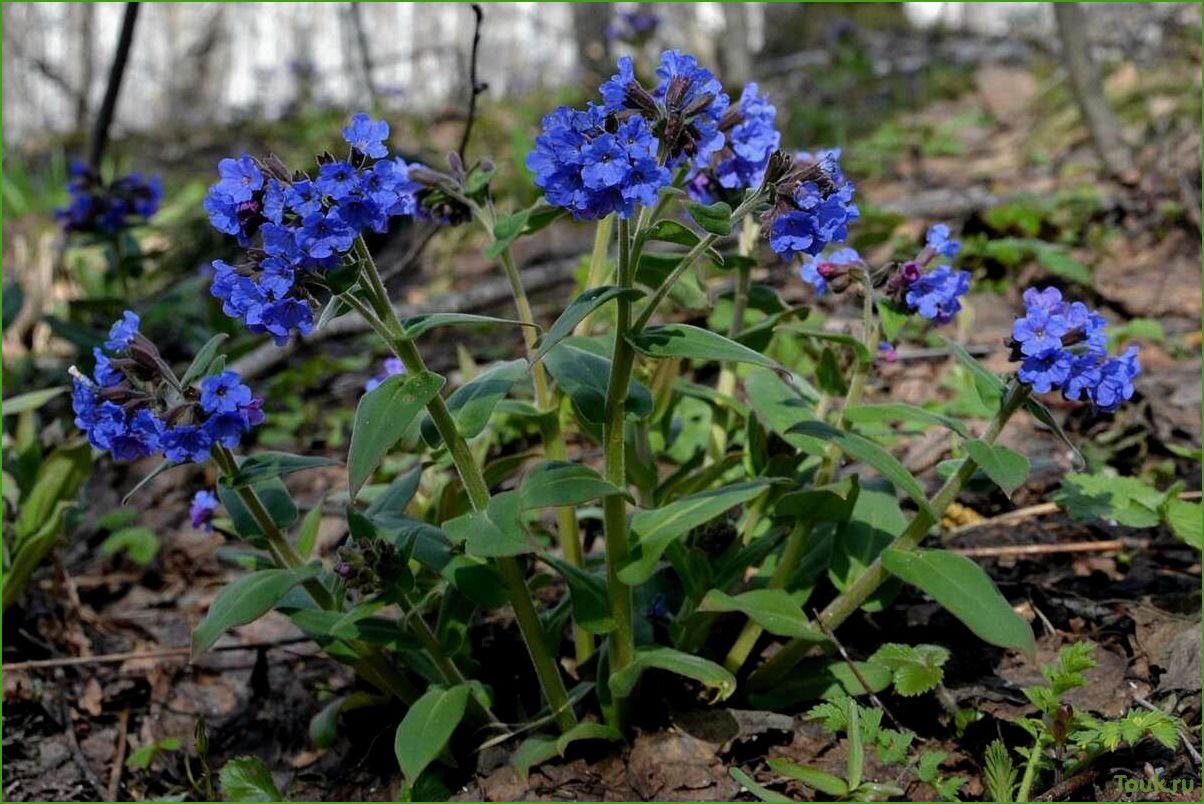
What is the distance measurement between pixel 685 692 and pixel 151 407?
1348 mm

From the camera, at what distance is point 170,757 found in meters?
2.77

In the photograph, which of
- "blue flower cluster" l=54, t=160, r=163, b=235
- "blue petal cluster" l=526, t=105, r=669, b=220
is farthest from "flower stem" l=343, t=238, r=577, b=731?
"blue flower cluster" l=54, t=160, r=163, b=235

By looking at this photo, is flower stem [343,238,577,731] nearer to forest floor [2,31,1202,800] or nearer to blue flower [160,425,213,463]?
forest floor [2,31,1202,800]

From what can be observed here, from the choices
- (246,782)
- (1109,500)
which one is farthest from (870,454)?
(246,782)

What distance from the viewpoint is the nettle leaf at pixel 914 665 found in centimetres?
209

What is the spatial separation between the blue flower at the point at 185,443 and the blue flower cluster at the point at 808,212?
3.64 feet

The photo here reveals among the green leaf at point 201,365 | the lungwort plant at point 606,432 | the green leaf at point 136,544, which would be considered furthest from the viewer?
the green leaf at point 136,544

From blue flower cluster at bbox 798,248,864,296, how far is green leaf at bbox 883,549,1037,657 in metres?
0.65

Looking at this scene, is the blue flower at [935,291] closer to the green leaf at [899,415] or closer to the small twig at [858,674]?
the green leaf at [899,415]

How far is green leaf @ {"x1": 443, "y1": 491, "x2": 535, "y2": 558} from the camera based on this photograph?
1.89m

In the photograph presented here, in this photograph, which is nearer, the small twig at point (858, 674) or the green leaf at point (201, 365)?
the green leaf at point (201, 365)

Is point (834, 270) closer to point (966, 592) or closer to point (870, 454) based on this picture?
point (870, 454)

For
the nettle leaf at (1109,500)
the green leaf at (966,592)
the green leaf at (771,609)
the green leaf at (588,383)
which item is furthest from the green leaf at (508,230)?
the nettle leaf at (1109,500)

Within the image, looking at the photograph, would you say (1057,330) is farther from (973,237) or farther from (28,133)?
(28,133)
